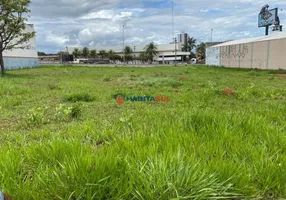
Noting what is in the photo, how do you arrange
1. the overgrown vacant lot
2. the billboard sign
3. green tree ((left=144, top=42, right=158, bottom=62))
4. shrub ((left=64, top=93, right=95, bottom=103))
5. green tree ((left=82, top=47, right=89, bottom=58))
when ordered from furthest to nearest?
green tree ((left=82, top=47, right=89, bottom=58)), green tree ((left=144, top=42, right=158, bottom=62)), the billboard sign, shrub ((left=64, top=93, right=95, bottom=103)), the overgrown vacant lot

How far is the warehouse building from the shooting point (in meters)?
25.8

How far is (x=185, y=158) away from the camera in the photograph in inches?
85.7

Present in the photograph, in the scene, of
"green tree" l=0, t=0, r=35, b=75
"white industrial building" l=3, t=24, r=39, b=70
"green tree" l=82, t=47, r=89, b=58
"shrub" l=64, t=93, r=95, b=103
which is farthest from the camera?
"green tree" l=82, t=47, r=89, b=58

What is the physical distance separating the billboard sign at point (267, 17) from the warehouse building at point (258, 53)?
10.6 m

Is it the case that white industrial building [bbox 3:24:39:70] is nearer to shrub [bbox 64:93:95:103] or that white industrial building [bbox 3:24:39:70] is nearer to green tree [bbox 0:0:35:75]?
green tree [bbox 0:0:35:75]

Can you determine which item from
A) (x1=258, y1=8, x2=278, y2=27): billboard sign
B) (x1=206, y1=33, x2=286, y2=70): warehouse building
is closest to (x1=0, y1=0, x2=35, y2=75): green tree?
(x1=206, y1=33, x2=286, y2=70): warehouse building

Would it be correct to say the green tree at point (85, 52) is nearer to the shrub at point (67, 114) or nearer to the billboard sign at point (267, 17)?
the billboard sign at point (267, 17)

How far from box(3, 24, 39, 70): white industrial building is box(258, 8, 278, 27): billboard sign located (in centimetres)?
4151

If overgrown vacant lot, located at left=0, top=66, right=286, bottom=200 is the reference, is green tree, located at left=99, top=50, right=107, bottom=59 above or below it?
above

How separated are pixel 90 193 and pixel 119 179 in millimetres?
236

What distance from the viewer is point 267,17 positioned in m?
44.9

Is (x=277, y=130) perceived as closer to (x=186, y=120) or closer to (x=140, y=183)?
(x=186, y=120)

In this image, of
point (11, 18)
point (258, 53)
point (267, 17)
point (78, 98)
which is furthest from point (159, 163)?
point (267, 17)

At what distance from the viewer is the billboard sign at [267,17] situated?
4303 centimetres
